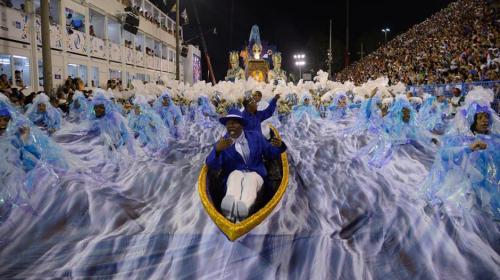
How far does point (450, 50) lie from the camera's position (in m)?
19.3

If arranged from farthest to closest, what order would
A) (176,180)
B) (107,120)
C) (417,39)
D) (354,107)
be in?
(417,39)
(354,107)
(107,120)
(176,180)

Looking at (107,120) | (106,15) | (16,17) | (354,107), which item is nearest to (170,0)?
(106,15)

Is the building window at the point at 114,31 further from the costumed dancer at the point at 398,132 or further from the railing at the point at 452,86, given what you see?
the costumed dancer at the point at 398,132

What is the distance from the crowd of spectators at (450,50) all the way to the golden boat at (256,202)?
34.5 ft

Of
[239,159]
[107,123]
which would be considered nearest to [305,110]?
[107,123]

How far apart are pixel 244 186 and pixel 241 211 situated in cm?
44

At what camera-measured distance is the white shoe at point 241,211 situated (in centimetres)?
459

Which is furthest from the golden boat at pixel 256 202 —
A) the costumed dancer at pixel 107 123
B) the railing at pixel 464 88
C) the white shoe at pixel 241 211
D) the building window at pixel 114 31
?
the building window at pixel 114 31

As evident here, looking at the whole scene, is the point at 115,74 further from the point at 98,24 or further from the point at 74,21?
the point at 74,21

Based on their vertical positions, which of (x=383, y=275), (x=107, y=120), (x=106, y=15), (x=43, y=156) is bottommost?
(x=383, y=275)

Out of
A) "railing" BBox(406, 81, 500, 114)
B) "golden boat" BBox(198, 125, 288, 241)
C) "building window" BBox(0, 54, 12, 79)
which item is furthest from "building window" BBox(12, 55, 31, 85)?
"railing" BBox(406, 81, 500, 114)

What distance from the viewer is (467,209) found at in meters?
5.33

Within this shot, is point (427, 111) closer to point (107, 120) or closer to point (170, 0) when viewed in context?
point (107, 120)

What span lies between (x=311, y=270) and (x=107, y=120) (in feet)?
18.3
